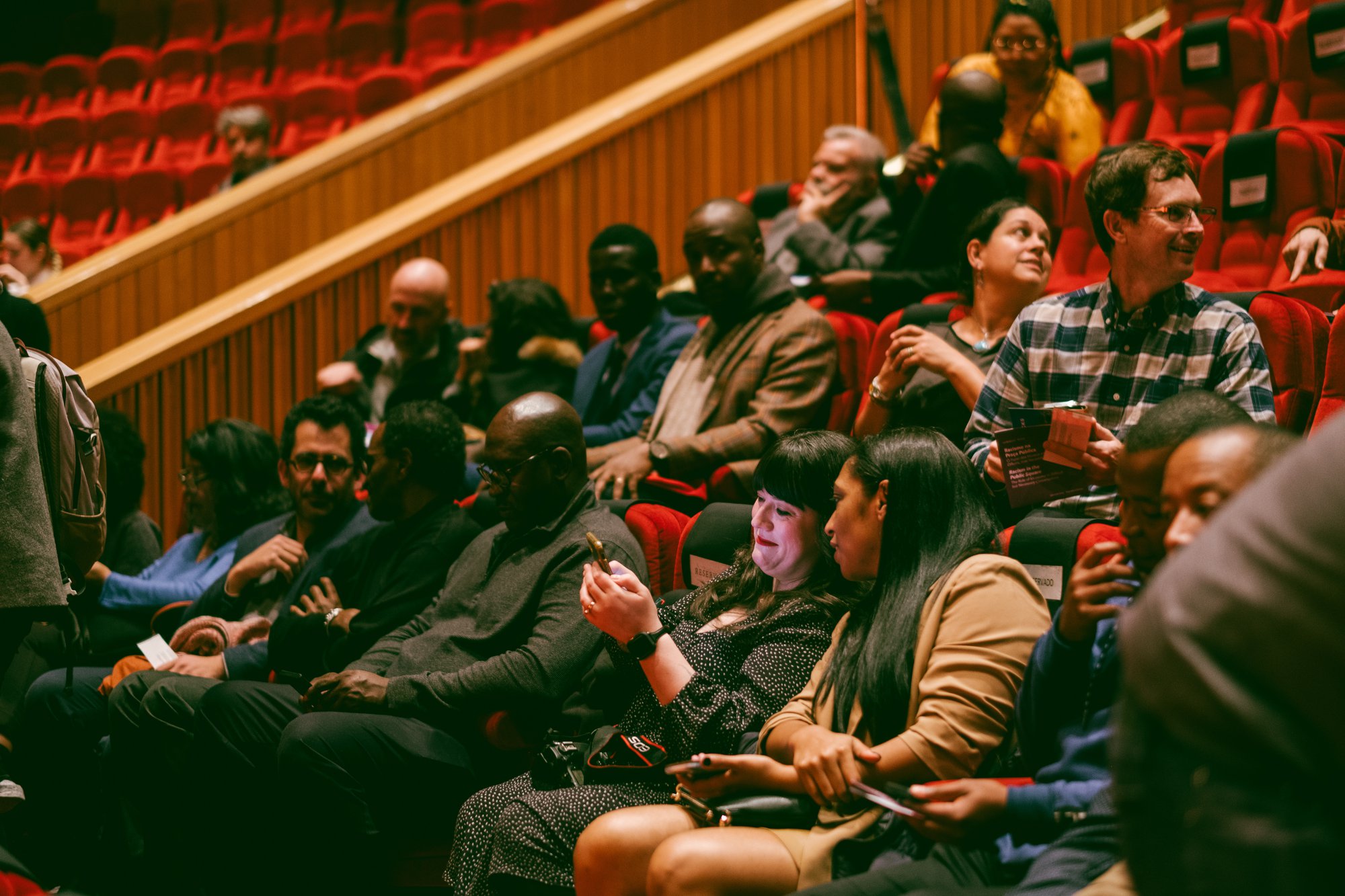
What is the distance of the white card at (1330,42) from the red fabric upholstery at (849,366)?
4.80 ft

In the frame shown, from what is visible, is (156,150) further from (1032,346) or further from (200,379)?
(1032,346)

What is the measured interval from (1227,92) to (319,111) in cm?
437

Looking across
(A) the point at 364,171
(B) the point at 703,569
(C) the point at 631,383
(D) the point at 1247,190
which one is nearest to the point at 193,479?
(C) the point at 631,383

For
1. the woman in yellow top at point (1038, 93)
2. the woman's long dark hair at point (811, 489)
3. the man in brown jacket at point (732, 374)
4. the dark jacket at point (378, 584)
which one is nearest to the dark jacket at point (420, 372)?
the man in brown jacket at point (732, 374)

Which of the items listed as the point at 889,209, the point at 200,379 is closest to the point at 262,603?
the point at 200,379

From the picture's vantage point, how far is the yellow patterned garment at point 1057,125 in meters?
3.51

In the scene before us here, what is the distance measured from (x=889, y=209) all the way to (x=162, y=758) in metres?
2.35

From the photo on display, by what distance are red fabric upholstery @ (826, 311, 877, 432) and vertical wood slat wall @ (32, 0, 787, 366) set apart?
2340 millimetres

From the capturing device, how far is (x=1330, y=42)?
3.22m

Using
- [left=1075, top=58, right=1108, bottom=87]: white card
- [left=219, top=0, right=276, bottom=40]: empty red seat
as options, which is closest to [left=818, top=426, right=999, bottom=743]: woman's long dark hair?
[left=1075, top=58, right=1108, bottom=87]: white card

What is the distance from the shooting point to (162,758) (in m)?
2.39

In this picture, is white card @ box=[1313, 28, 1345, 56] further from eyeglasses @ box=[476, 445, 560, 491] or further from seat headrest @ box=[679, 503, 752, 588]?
eyeglasses @ box=[476, 445, 560, 491]

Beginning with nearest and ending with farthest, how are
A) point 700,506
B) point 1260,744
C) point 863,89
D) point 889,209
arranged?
point 1260,744, point 700,506, point 889,209, point 863,89

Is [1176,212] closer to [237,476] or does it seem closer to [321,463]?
[321,463]
